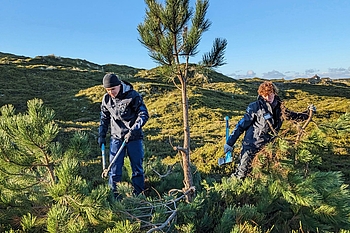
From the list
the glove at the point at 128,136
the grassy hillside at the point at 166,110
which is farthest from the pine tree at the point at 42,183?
the grassy hillside at the point at 166,110

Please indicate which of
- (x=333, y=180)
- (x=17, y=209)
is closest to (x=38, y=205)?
(x=17, y=209)

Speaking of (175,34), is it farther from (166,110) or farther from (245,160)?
(166,110)

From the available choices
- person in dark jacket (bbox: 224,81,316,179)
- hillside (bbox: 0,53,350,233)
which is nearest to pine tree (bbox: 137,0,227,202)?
hillside (bbox: 0,53,350,233)

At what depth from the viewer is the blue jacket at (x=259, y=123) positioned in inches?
172

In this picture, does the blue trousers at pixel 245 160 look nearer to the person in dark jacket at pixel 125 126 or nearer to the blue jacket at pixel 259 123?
the blue jacket at pixel 259 123

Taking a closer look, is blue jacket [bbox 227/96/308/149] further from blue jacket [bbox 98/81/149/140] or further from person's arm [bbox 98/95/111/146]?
person's arm [bbox 98/95/111/146]

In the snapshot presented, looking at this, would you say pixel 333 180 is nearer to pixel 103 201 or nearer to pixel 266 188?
pixel 266 188

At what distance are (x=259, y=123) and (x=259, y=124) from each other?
2 centimetres

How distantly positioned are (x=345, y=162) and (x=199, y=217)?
590 centimetres

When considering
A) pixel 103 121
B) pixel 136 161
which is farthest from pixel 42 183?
pixel 103 121

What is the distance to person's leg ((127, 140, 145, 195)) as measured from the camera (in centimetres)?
444

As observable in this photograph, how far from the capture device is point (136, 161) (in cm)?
446

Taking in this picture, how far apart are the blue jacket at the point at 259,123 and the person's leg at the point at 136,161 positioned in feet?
4.89

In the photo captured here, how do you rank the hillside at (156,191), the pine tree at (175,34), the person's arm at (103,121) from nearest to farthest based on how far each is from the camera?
1. the hillside at (156,191)
2. the pine tree at (175,34)
3. the person's arm at (103,121)
